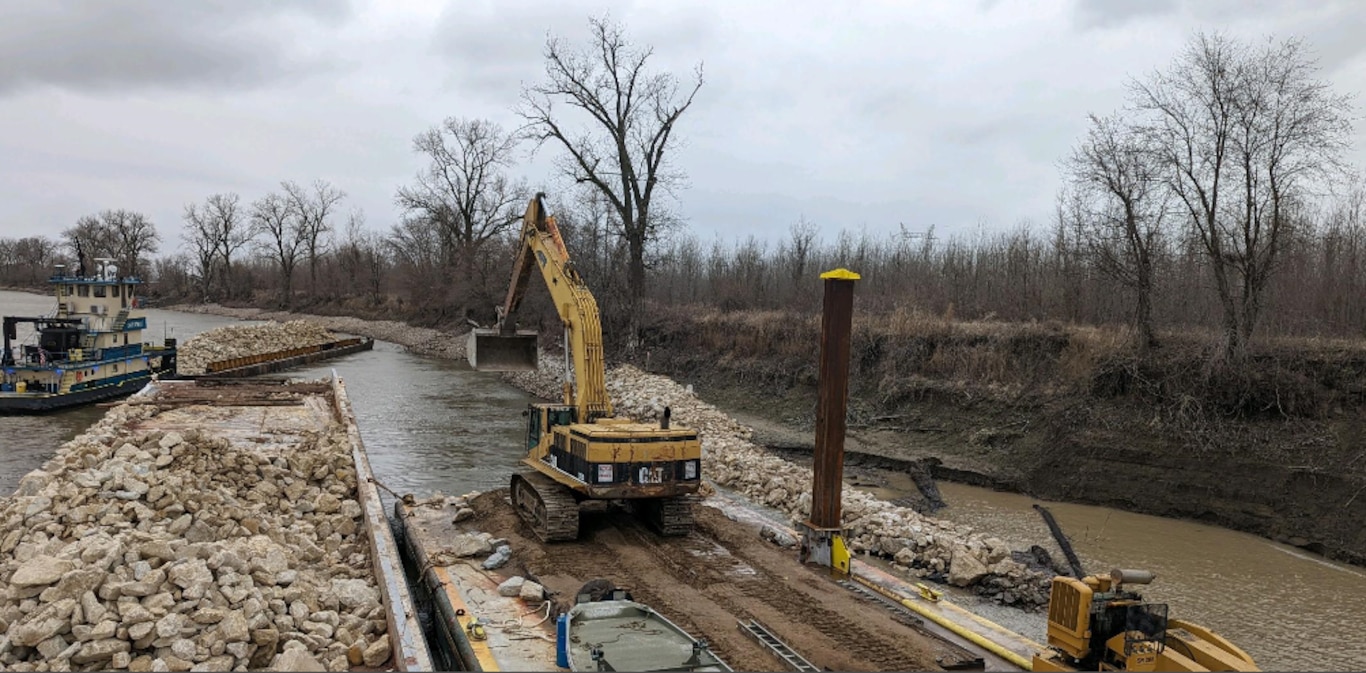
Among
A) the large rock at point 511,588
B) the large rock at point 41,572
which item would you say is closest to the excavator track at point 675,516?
the large rock at point 511,588

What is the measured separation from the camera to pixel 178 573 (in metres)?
7.22

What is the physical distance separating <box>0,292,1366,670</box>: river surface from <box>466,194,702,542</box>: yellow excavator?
12.3 feet

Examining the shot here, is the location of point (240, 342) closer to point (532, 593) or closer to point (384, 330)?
point (384, 330)

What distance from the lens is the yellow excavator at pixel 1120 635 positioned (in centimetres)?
612

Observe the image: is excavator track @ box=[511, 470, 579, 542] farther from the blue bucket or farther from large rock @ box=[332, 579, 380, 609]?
the blue bucket

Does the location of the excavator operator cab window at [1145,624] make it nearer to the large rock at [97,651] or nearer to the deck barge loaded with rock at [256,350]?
the large rock at [97,651]

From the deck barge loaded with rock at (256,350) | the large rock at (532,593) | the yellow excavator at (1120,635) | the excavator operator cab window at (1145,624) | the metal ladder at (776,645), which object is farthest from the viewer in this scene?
the deck barge loaded with rock at (256,350)

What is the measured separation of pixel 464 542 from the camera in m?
10.6

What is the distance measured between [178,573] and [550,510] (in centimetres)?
430

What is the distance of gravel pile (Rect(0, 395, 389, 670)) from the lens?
6.63 m

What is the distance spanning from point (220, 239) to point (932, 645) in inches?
3847

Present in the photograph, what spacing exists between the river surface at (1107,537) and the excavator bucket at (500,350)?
3604 millimetres

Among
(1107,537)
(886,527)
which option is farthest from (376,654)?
(1107,537)

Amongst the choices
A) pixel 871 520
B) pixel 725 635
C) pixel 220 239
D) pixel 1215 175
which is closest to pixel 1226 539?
pixel 871 520
